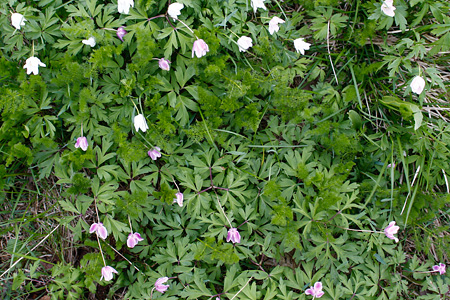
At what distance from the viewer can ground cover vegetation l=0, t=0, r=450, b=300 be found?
2844mm

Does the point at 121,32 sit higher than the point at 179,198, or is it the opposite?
the point at 121,32

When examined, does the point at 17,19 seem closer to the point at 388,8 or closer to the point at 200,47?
the point at 200,47

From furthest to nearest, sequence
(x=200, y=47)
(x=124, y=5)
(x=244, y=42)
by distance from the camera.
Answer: (x=244, y=42) → (x=200, y=47) → (x=124, y=5)

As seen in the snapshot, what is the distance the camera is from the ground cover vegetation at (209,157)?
2.84 metres

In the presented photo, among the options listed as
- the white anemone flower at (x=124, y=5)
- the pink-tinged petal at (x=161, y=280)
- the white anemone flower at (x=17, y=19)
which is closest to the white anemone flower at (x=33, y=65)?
the white anemone flower at (x=17, y=19)

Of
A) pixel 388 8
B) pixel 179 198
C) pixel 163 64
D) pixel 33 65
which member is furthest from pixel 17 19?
pixel 388 8

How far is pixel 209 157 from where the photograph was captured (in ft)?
9.76

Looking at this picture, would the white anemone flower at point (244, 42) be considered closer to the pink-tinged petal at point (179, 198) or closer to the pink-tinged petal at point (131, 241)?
the pink-tinged petal at point (179, 198)

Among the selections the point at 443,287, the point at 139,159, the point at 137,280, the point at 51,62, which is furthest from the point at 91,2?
the point at 443,287

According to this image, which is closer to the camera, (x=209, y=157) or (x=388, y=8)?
(x=209, y=157)

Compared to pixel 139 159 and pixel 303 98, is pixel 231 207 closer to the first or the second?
pixel 139 159

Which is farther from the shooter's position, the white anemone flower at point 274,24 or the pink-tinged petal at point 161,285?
the white anemone flower at point 274,24

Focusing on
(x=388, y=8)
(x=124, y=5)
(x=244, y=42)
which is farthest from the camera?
(x=388, y=8)

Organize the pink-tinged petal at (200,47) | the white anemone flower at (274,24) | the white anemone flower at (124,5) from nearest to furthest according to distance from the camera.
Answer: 1. the white anemone flower at (124,5)
2. the pink-tinged petal at (200,47)
3. the white anemone flower at (274,24)
